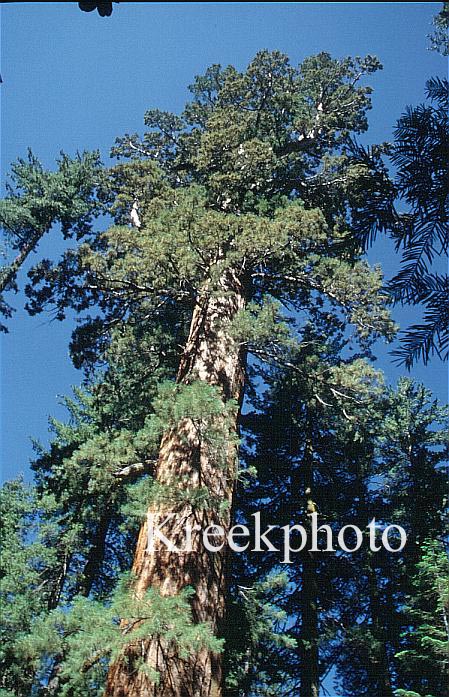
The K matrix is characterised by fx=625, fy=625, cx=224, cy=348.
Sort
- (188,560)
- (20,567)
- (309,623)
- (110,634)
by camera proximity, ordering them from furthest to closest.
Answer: (309,623) → (20,567) → (188,560) → (110,634)

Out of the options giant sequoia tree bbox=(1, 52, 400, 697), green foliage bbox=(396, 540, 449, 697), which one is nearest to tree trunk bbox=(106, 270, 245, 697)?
giant sequoia tree bbox=(1, 52, 400, 697)

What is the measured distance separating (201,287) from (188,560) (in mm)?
3399

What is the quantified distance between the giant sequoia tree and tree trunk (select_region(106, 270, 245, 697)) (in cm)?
1

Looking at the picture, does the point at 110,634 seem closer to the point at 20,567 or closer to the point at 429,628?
the point at 20,567

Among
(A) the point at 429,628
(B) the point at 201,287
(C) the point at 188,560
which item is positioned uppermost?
(B) the point at 201,287

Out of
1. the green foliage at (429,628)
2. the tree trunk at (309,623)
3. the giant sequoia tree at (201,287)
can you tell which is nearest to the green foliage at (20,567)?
the giant sequoia tree at (201,287)

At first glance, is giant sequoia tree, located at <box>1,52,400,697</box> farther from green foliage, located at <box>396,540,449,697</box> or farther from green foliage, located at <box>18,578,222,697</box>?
green foliage, located at <box>396,540,449,697</box>

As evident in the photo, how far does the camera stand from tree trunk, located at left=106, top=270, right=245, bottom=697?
445 centimetres

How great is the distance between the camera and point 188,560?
5152 mm

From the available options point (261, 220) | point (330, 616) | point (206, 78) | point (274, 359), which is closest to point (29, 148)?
point (206, 78)

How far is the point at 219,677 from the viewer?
478 centimetres

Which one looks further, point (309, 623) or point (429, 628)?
point (309, 623)

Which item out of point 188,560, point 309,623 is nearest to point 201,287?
point 188,560

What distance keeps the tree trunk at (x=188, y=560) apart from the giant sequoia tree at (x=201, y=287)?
1cm
